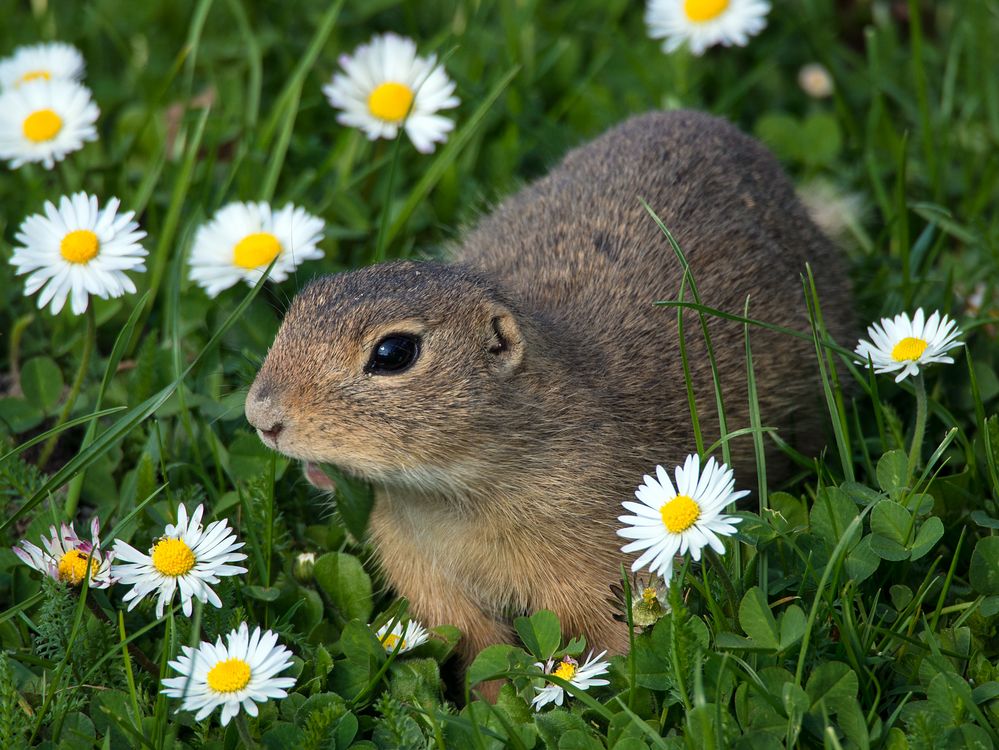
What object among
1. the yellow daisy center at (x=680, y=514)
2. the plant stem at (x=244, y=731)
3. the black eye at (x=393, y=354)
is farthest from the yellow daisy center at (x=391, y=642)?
the yellow daisy center at (x=680, y=514)

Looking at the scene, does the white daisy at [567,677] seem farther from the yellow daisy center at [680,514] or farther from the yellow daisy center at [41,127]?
the yellow daisy center at [41,127]

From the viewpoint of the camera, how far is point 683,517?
346 centimetres

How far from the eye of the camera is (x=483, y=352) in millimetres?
4059

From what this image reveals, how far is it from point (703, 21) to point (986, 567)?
368 cm

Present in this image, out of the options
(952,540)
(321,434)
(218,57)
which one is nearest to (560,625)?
(321,434)

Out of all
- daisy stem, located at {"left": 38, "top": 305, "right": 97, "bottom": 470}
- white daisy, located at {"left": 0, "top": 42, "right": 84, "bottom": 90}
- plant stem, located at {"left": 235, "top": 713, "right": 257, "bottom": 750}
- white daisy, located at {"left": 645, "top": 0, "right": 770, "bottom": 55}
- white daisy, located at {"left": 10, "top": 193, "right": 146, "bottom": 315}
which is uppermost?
white daisy, located at {"left": 645, "top": 0, "right": 770, "bottom": 55}

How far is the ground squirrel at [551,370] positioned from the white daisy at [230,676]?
2.03 feet

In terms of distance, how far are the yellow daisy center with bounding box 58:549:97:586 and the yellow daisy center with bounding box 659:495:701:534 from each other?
1.74m

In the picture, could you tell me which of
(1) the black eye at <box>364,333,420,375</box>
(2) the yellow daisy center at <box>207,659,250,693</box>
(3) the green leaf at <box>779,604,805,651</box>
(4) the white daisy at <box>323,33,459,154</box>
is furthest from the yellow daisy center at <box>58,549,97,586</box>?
(4) the white daisy at <box>323,33,459,154</box>

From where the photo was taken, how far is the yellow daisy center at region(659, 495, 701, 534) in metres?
3.45

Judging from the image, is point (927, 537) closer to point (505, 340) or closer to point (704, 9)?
point (505, 340)

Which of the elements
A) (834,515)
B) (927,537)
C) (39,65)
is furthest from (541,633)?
(39,65)

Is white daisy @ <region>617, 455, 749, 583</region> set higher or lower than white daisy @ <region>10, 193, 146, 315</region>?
lower

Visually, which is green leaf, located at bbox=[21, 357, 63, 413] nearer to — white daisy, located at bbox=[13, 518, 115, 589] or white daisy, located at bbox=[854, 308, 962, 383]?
white daisy, located at bbox=[13, 518, 115, 589]
